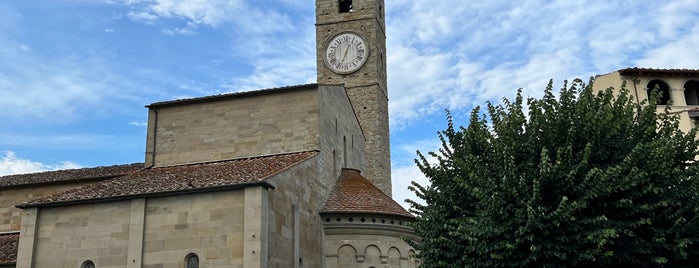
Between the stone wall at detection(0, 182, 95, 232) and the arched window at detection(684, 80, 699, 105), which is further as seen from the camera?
the arched window at detection(684, 80, 699, 105)

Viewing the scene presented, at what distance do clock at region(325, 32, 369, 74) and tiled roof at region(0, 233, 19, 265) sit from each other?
2071 cm

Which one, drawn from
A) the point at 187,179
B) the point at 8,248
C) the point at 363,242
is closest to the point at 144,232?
the point at 187,179

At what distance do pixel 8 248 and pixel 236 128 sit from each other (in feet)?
30.7

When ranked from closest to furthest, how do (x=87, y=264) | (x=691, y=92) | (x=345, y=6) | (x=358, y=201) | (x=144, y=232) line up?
(x=144, y=232) → (x=87, y=264) → (x=358, y=201) → (x=691, y=92) → (x=345, y=6)

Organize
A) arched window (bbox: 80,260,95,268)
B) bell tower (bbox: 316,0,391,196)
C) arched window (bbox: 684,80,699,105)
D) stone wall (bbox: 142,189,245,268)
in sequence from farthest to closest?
bell tower (bbox: 316,0,391,196) → arched window (bbox: 684,80,699,105) → arched window (bbox: 80,260,95,268) → stone wall (bbox: 142,189,245,268)

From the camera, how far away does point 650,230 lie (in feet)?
46.9

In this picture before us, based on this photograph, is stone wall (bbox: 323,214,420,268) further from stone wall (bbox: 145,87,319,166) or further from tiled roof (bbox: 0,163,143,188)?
tiled roof (bbox: 0,163,143,188)

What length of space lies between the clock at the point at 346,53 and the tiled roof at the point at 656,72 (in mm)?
15844

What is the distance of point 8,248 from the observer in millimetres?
23922

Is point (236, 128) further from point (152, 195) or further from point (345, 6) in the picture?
point (345, 6)

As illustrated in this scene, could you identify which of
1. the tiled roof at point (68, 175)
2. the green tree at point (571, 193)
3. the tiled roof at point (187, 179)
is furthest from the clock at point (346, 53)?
the green tree at point (571, 193)

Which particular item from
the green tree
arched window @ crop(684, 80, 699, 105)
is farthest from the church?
arched window @ crop(684, 80, 699, 105)

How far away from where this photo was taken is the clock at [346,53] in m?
40.3

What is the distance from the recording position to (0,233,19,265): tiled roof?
22094 millimetres
